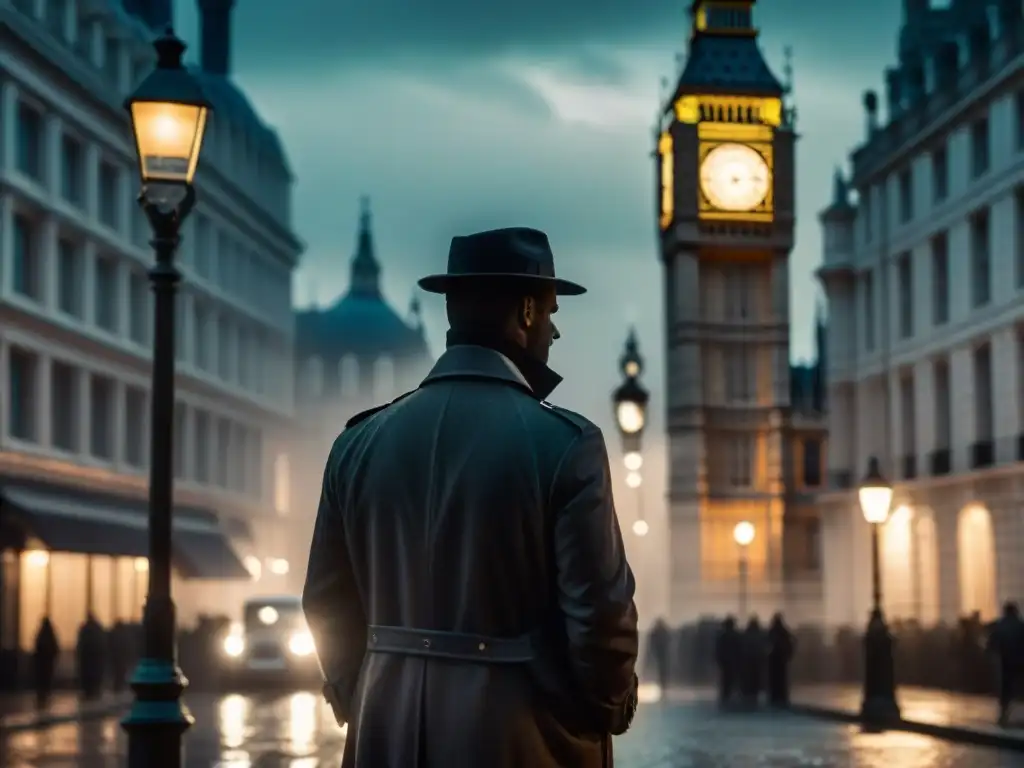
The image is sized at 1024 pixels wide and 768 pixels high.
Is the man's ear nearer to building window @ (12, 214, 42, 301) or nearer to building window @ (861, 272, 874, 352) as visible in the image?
building window @ (12, 214, 42, 301)

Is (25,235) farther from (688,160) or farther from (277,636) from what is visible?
(688,160)

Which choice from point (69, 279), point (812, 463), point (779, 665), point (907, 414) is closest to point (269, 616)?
point (779, 665)

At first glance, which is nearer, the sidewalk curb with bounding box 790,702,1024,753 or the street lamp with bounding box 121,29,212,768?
the street lamp with bounding box 121,29,212,768

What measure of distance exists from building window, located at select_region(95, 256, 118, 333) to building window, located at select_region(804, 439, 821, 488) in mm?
51712

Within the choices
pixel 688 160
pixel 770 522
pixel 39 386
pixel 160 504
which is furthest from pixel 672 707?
pixel 770 522

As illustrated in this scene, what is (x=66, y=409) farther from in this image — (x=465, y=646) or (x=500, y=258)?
(x=465, y=646)

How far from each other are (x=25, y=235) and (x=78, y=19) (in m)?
7.51

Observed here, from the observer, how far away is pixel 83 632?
4191 cm

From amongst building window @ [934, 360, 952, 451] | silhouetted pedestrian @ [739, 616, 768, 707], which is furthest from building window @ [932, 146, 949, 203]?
silhouetted pedestrian @ [739, 616, 768, 707]

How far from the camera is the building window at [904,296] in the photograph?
62125mm

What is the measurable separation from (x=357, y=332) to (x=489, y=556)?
146091mm

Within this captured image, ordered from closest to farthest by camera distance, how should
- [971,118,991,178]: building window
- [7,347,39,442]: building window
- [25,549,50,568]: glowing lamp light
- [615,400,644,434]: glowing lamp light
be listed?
[615,400,644,434]: glowing lamp light → [25,549,50,568]: glowing lamp light → [7,347,39,442]: building window → [971,118,991,178]: building window

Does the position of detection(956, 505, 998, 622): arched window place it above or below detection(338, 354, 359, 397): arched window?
below

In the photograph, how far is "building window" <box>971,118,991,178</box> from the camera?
54.8 metres
